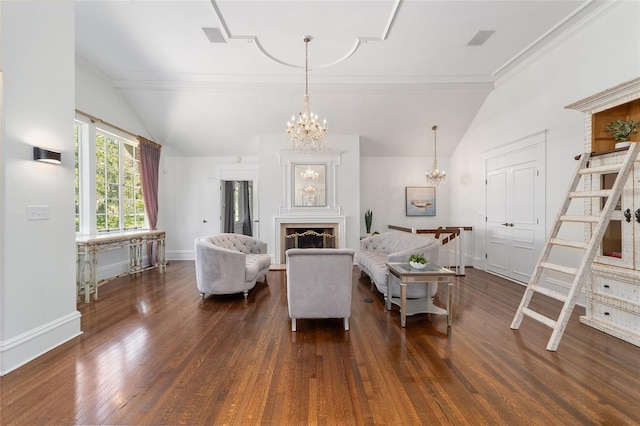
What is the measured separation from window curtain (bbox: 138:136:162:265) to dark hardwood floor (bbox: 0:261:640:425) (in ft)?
9.14

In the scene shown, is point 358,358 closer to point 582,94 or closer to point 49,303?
point 49,303

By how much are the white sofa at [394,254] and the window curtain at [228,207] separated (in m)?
3.80

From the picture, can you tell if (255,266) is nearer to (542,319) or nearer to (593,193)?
(542,319)

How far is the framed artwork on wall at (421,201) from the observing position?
24.8 ft

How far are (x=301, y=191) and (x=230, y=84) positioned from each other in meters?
2.57

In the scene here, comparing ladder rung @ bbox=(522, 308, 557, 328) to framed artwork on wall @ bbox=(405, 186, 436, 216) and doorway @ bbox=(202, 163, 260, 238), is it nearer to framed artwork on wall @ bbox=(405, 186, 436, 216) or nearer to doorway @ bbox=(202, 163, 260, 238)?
framed artwork on wall @ bbox=(405, 186, 436, 216)

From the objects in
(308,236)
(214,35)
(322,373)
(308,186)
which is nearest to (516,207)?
(308,186)

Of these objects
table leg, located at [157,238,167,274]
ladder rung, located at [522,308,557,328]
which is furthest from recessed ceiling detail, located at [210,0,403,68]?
table leg, located at [157,238,167,274]

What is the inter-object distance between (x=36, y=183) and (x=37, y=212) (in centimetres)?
25

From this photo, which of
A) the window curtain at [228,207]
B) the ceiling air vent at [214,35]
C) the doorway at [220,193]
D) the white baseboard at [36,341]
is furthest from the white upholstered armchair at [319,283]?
the window curtain at [228,207]

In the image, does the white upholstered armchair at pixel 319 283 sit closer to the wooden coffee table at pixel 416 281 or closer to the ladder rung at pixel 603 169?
the wooden coffee table at pixel 416 281

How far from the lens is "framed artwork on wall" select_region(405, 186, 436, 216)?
24.8 ft

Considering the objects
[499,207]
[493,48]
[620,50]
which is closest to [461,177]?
[499,207]

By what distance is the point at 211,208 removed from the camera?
7441mm
